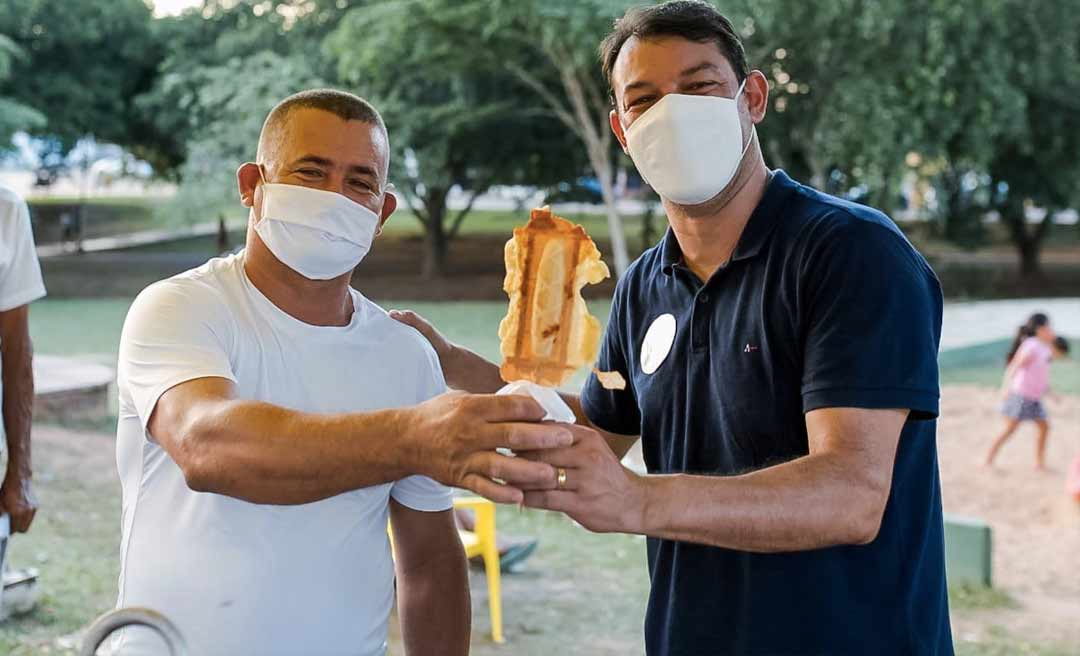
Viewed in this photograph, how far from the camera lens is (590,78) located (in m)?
19.2

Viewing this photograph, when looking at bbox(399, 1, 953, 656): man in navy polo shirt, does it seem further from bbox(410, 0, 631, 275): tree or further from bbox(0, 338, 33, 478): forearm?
bbox(410, 0, 631, 275): tree

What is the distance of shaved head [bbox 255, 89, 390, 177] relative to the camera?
227 cm

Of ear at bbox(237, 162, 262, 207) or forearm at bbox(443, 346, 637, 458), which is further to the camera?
forearm at bbox(443, 346, 637, 458)

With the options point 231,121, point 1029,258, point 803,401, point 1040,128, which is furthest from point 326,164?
point 1029,258

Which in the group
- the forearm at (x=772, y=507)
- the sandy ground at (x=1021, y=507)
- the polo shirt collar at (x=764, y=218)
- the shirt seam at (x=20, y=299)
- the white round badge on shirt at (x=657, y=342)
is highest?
the polo shirt collar at (x=764, y=218)

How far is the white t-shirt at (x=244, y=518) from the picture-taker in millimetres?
2078

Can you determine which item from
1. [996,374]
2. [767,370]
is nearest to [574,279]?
[767,370]

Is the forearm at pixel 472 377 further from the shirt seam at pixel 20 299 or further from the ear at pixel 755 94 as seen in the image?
the shirt seam at pixel 20 299

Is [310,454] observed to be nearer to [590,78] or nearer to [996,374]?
[996,374]

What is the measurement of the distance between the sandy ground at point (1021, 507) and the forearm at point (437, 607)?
4943mm

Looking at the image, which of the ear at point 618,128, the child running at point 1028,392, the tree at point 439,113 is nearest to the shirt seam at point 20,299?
the ear at point 618,128

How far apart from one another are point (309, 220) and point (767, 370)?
2.93 ft

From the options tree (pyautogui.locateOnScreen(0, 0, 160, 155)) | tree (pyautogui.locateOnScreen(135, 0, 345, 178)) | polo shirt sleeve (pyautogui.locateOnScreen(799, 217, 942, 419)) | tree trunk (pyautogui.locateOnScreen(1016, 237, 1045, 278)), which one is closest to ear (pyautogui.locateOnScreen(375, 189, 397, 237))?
polo shirt sleeve (pyautogui.locateOnScreen(799, 217, 942, 419))

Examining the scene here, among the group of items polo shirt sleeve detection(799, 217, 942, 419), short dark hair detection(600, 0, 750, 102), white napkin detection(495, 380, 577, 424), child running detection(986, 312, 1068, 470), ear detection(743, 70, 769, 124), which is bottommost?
child running detection(986, 312, 1068, 470)
